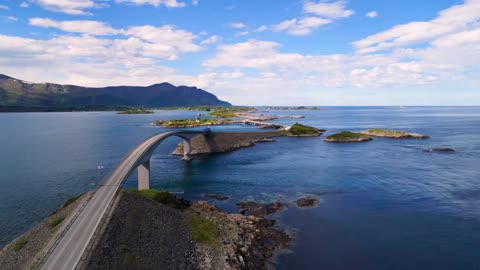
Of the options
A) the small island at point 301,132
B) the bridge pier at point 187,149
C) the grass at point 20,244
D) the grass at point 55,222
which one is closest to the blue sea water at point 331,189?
the bridge pier at point 187,149

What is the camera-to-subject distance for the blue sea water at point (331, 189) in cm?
4328

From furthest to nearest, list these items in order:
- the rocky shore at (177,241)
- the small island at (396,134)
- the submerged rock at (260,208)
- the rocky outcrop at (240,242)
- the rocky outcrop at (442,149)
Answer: the small island at (396,134) → the rocky outcrop at (442,149) → the submerged rock at (260,208) → the rocky outcrop at (240,242) → the rocky shore at (177,241)

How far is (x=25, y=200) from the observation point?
63.2 meters

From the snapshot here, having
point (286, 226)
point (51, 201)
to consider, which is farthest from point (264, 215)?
point (51, 201)

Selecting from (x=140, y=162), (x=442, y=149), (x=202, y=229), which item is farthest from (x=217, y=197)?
(x=442, y=149)

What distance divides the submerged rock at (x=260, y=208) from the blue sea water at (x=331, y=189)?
81.0 inches

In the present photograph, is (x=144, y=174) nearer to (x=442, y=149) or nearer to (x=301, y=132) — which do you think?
(x=442, y=149)

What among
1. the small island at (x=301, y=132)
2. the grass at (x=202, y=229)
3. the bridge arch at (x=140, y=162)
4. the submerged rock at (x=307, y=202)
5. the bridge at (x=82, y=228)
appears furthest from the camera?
the small island at (x=301, y=132)

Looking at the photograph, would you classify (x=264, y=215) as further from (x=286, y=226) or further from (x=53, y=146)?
(x=53, y=146)

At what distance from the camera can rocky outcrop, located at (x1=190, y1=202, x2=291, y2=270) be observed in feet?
125

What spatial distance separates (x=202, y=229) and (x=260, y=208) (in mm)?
16812

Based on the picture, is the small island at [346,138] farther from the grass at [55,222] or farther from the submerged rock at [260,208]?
the grass at [55,222]

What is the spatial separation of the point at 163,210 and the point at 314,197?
111 ft

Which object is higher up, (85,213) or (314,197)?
Result: (85,213)
